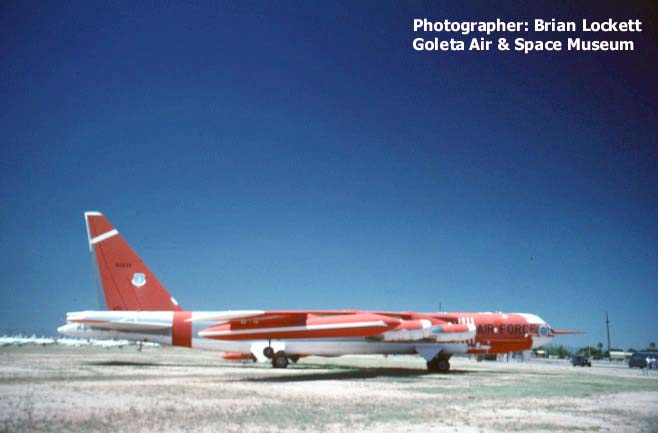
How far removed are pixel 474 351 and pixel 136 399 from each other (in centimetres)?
2087

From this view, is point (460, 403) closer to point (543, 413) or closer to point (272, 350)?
point (543, 413)

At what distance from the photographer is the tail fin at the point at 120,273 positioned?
2914cm

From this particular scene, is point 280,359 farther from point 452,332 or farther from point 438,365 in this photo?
point 452,332

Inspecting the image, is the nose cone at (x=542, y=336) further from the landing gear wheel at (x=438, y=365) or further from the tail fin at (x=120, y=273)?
the tail fin at (x=120, y=273)

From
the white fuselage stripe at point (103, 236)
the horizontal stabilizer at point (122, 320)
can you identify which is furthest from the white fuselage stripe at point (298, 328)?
the white fuselage stripe at point (103, 236)

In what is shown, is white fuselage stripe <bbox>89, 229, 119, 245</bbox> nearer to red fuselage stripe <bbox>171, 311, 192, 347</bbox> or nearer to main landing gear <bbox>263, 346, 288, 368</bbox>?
red fuselage stripe <bbox>171, 311, 192, 347</bbox>

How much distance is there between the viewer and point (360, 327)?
999 inches

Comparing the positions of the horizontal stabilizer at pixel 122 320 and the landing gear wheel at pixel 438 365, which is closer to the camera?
the horizontal stabilizer at pixel 122 320

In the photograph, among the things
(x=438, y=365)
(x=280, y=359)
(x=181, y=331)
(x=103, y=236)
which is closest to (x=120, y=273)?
(x=103, y=236)

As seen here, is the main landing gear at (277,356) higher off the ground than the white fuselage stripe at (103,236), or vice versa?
the white fuselage stripe at (103,236)

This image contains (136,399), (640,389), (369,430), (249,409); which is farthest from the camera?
(640,389)

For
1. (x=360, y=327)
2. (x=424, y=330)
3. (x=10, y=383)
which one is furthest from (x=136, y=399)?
(x=424, y=330)

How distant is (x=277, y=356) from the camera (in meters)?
28.8

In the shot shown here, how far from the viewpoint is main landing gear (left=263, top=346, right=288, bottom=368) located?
93.1ft
